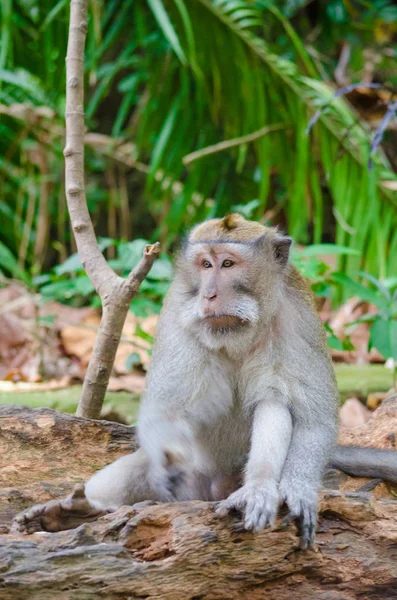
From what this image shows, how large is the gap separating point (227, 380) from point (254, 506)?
2.26ft

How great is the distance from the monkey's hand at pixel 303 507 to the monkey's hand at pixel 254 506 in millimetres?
60

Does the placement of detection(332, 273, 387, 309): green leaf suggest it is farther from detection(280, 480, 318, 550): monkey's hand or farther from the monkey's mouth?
detection(280, 480, 318, 550): monkey's hand

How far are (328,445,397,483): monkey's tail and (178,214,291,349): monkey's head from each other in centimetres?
87

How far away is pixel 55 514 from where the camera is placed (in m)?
2.72

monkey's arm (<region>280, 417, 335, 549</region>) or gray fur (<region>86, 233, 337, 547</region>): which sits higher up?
gray fur (<region>86, 233, 337, 547</region>)

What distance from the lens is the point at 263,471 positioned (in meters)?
2.96

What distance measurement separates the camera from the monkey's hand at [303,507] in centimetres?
276

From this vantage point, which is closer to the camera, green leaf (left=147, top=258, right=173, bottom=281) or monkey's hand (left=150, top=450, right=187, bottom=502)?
monkey's hand (left=150, top=450, right=187, bottom=502)

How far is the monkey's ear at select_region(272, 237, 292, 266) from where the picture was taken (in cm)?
343

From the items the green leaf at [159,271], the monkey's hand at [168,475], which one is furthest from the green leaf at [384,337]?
the monkey's hand at [168,475]

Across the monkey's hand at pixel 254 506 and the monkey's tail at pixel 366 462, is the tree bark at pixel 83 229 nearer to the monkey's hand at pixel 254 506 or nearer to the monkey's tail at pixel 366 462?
the monkey's tail at pixel 366 462

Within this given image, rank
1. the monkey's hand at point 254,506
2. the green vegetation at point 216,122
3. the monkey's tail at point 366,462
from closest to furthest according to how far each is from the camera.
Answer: the monkey's hand at point 254,506 → the monkey's tail at point 366,462 → the green vegetation at point 216,122

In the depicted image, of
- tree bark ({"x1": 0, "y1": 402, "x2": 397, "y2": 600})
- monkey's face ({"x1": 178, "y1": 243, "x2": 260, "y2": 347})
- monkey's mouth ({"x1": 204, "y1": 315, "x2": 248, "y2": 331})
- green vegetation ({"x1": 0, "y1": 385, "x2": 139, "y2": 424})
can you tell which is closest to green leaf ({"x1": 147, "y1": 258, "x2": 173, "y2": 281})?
green vegetation ({"x1": 0, "y1": 385, "x2": 139, "y2": 424})

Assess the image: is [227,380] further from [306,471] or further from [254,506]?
[254,506]
